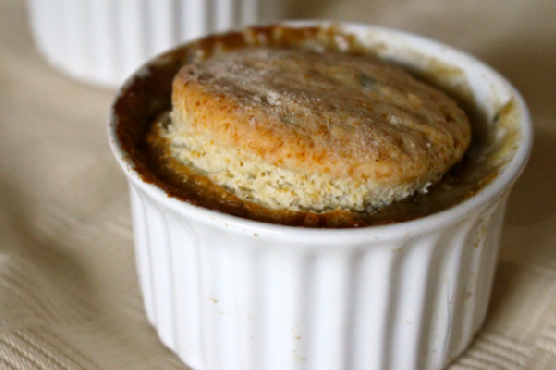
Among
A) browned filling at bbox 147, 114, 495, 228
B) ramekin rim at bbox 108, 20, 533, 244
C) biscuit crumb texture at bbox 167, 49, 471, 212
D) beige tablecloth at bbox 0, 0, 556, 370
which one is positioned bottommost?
beige tablecloth at bbox 0, 0, 556, 370

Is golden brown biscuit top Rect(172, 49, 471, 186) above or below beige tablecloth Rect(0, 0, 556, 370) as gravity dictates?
above

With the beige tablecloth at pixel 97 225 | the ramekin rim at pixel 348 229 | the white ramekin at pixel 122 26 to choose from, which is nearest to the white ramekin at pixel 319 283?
the ramekin rim at pixel 348 229

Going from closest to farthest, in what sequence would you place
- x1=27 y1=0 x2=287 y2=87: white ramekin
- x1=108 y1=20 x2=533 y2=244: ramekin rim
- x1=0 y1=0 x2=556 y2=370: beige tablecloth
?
x1=108 y1=20 x2=533 y2=244: ramekin rim, x1=0 y1=0 x2=556 y2=370: beige tablecloth, x1=27 y1=0 x2=287 y2=87: white ramekin

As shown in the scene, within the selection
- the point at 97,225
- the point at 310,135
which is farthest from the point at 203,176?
the point at 97,225

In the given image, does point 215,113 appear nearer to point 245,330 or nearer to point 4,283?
point 245,330

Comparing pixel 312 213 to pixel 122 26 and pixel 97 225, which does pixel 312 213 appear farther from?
pixel 122 26

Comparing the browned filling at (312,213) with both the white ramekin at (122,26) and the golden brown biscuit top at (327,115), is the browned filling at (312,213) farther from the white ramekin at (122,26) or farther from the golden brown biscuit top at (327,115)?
the white ramekin at (122,26)

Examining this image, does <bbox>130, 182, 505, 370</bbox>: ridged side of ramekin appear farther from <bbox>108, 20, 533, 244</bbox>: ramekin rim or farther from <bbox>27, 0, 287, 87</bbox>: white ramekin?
<bbox>27, 0, 287, 87</bbox>: white ramekin

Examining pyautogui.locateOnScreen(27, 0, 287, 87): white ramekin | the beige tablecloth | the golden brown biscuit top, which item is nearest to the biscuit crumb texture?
the golden brown biscuit top
